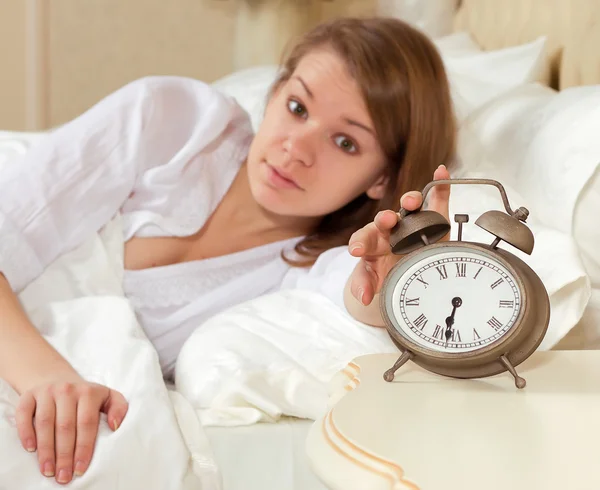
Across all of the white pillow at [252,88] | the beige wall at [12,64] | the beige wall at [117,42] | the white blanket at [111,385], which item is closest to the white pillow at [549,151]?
the white pillow at [252,88]

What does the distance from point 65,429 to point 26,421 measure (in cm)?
5

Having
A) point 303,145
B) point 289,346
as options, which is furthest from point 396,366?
point 303,145

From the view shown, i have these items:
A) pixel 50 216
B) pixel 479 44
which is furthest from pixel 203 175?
pixel 479 44

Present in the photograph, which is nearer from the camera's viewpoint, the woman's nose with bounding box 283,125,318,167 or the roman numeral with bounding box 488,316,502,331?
the roman numeral with bounding box 488,316,502,331

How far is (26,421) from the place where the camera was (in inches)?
31.0

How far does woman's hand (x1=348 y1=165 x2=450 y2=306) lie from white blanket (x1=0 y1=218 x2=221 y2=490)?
26cm

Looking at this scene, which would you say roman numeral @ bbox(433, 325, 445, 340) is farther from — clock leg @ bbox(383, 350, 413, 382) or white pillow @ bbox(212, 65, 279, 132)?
white pillow @ bbox(212, 65, 279, 132)

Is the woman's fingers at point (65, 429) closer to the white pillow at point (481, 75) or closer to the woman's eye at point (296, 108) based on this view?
the woman's eye at point (296, 108)

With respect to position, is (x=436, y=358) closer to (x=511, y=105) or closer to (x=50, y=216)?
(x=50, y=216)

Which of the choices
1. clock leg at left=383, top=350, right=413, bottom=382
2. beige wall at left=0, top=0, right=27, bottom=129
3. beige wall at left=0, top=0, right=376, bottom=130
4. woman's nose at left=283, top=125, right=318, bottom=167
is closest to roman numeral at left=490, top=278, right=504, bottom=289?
clock leg at left=383, top=350, right=413, bottom=382

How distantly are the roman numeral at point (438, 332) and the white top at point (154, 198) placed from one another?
372mm

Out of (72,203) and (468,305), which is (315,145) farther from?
(468,305)

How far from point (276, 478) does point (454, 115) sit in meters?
0.85

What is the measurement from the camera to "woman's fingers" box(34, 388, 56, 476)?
75cm
